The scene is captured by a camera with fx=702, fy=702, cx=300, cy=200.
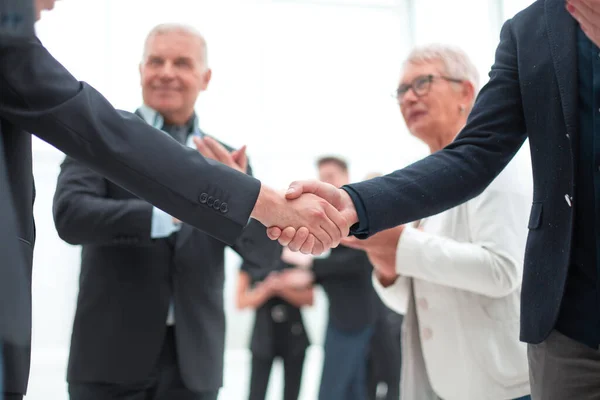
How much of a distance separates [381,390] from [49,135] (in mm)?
3402

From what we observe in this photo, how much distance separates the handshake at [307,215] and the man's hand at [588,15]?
64cm

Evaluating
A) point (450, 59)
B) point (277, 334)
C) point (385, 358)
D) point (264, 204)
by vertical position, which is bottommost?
point (385, 358)

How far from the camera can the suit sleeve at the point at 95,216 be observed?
74.9 inches

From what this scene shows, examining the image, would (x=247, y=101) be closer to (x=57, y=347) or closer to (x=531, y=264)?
(x=57, y=347)

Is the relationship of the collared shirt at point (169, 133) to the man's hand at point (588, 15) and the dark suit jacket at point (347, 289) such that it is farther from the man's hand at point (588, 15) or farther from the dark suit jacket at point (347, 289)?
the dark suit jacket at point (347, 289)

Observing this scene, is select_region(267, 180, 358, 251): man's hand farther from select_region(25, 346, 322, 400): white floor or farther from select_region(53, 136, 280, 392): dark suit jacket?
select_region(25, 346, 322, 400): white floor

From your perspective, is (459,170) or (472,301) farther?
(472,301)

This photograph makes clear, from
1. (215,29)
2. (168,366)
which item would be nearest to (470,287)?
(168,366)

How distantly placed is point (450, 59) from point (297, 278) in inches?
82.4

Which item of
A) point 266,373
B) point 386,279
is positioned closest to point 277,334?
point 266,373

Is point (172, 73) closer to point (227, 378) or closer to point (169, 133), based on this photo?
point (169, 133)

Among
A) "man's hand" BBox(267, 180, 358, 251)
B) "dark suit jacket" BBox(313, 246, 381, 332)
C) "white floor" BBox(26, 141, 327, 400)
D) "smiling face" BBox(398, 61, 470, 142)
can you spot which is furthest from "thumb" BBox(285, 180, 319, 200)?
"white floor" BBox(26, 141, 327, 400)

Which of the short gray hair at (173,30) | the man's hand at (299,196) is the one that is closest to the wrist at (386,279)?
the man's hand at (299,196)

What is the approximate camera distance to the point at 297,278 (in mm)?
4121
